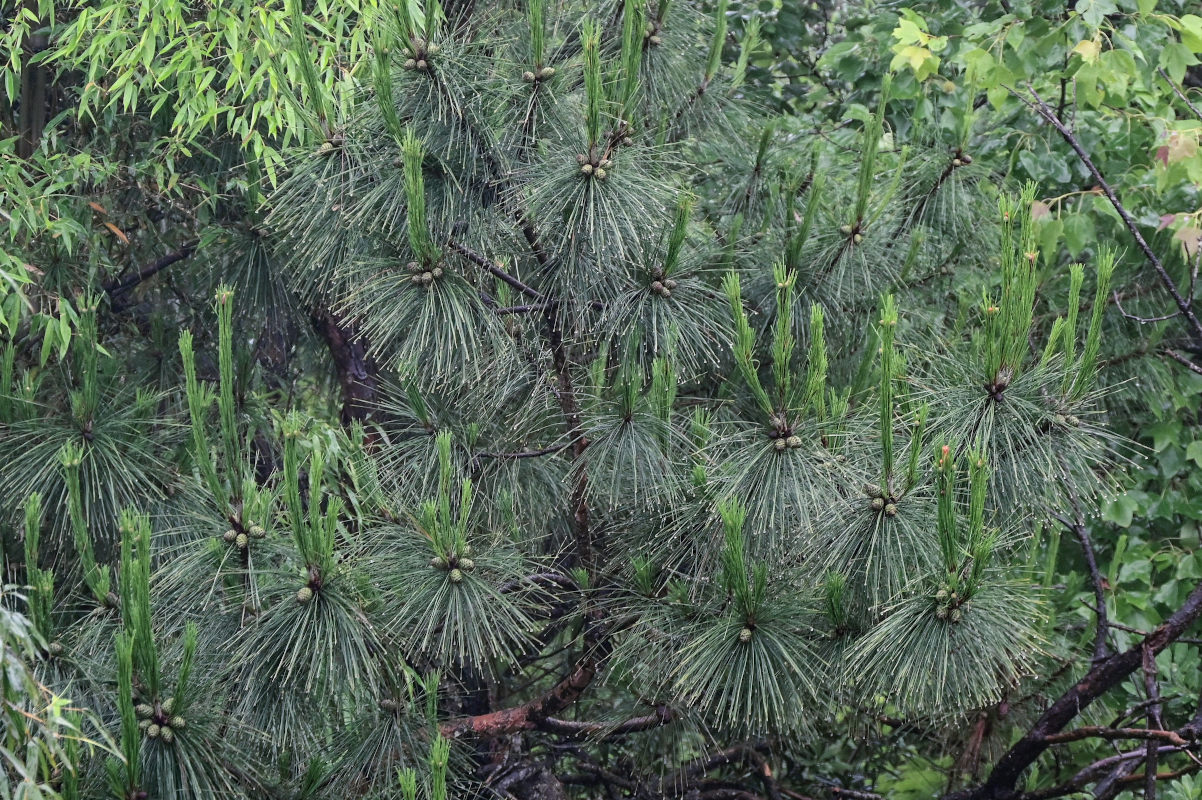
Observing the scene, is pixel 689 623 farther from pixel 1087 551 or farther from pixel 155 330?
pixel 155 330

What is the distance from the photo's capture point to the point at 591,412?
9.21 ft

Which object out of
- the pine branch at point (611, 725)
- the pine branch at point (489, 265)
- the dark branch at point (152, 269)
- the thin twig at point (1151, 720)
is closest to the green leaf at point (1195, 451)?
the thin twig at point (1151, 720)

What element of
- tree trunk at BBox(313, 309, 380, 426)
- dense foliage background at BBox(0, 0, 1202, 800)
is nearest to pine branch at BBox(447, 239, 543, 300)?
dense foliage background at BBox(0, 0, 1202, 800)

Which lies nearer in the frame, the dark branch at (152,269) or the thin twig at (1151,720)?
the thin twig at (1151,720)

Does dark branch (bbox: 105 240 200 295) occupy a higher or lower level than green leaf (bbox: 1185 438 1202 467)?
lower

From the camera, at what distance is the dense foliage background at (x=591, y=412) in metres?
2.36

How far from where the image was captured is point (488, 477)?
3051 mm

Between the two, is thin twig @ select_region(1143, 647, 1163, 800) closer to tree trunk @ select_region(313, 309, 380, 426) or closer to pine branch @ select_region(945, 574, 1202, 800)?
A: pine branch @ select_region(945, 574, 1202, 800)

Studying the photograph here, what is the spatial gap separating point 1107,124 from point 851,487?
231cm

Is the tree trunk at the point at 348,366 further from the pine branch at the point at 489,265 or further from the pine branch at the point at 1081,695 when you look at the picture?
the pine branch at the point at 1081,695

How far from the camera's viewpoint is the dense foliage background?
2357 mm

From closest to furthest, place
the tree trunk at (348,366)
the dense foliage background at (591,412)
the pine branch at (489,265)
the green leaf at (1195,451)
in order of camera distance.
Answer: the dense foliage background at (591,412), the pine branch at (489,265), the green leaf at (1195,451), the tree trunk at (348,366)

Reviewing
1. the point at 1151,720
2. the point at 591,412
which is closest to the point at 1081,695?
the point at 1151,720

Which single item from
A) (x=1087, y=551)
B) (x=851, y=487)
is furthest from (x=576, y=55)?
(x=1087, y=551)
